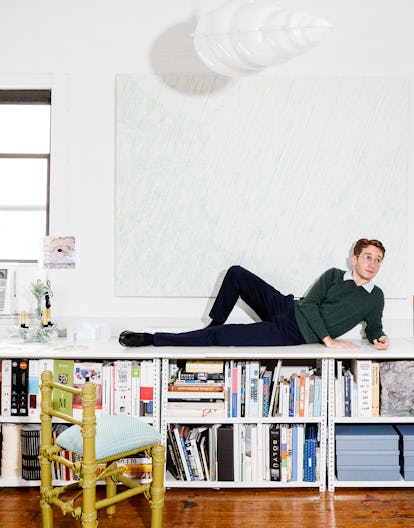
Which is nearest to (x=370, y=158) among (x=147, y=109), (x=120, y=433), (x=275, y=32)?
(x=147, y=109)

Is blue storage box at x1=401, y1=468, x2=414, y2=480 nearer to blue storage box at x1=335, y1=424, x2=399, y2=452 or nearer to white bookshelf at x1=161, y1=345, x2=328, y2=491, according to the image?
blue storage box at x1=335, y1=424, x2=399, y2=452

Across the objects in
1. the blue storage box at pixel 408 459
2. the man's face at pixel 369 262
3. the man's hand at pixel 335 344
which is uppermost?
the man's face at pixel 369 262

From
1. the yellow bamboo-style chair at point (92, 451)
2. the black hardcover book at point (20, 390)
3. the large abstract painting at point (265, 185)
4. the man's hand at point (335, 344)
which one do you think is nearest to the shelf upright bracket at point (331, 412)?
the man's hand at point (335, 344)

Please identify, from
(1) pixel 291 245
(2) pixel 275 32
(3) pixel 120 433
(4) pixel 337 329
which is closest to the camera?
(2) pixel 275 32

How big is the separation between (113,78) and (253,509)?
2.54m

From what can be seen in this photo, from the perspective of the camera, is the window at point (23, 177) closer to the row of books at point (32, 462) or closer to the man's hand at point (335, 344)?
the row of books at point (32, 462)

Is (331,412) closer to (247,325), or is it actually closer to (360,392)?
(360,392)

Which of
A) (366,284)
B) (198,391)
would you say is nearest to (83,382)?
(198,391)

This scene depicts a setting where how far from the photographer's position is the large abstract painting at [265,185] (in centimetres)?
367

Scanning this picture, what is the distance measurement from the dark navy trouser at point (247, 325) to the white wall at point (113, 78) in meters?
0.29

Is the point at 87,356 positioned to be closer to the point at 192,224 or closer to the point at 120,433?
the point at 120,433

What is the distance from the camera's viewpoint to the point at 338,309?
3447 millimetres

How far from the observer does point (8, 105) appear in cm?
385

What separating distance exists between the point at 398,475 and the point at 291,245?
54.1 inches
